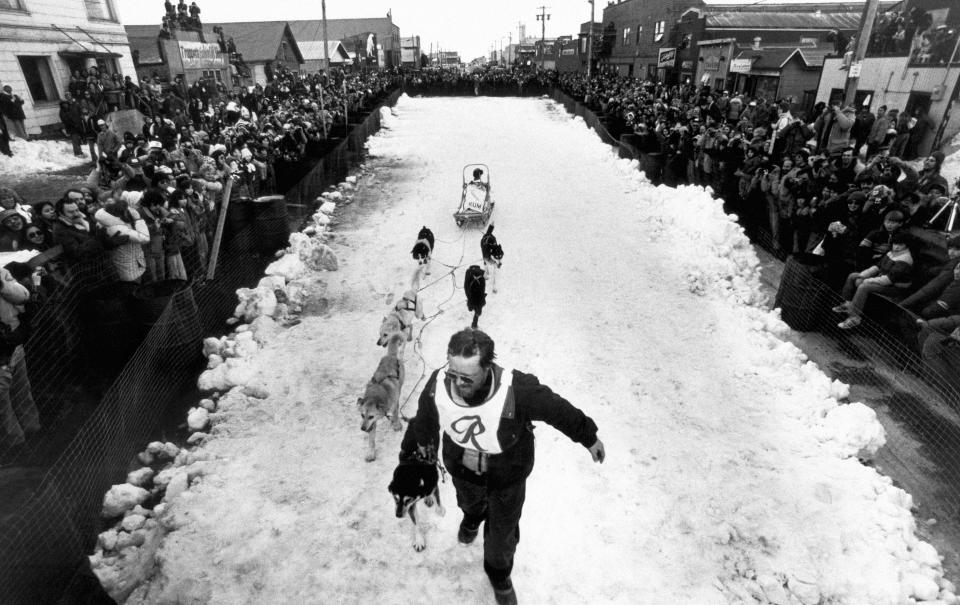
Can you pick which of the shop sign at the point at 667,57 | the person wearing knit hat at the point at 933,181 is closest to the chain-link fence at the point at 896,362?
the person wearing knit hat at the point at 933,181

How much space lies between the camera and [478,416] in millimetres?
2916

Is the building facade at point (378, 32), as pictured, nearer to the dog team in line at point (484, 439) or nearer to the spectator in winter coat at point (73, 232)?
the spectator in winter coat at point (73, 232)

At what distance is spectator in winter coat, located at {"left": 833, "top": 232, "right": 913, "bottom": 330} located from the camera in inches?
234

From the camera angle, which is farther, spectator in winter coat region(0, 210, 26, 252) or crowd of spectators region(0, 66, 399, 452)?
spectator in winter coat region(0, 210, 26, 252)

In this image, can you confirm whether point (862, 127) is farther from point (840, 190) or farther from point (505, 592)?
point (505, 592)

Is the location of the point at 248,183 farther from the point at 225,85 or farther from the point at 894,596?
the point at 225,85

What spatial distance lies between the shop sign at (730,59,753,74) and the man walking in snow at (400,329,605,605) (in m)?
25.8

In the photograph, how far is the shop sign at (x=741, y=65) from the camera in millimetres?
23375

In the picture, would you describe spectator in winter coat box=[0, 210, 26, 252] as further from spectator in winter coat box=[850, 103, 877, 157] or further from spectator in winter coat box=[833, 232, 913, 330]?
spectator in winter coat box=[850, 103, 877, 157]

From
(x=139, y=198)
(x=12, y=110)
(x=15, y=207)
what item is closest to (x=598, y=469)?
(x=139, y=198)

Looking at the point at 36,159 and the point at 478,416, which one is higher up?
the point at 478,416

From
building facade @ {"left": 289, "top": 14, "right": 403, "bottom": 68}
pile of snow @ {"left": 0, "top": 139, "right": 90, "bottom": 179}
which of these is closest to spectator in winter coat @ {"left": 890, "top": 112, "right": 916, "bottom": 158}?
pile of snow @ {"left": 0, "top": 139, "right": 90, "bottom": 179}

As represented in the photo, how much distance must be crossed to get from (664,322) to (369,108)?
22.5 meters

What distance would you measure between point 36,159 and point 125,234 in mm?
11358
